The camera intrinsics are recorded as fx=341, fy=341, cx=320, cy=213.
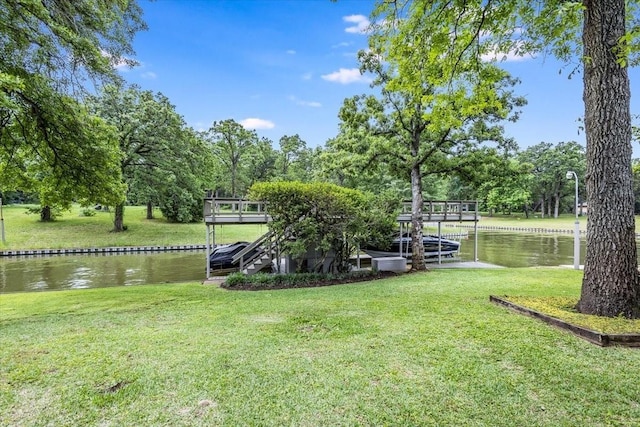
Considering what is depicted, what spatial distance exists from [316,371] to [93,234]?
77.8ft

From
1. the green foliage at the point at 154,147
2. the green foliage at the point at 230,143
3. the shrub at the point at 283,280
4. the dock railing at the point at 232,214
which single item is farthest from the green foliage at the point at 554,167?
the dock railing at the point at 232,214

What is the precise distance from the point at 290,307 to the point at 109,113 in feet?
71.2

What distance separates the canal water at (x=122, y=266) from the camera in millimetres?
11266

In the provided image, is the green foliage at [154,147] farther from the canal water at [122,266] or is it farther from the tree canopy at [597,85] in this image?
the tree canopy at [597,85]

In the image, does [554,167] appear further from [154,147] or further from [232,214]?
[232,214]

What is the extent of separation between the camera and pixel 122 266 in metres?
14.4

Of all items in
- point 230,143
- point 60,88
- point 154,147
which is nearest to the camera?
point 60,88

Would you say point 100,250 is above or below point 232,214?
below

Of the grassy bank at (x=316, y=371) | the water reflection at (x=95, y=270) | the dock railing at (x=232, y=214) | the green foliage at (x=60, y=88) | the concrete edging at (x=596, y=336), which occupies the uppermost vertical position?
the green foliage at (x=60, y=88)

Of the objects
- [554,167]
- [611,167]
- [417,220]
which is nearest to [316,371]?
[611,167]

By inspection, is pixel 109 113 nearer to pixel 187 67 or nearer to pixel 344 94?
pixel 187 67

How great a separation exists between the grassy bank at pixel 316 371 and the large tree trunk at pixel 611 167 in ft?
3.27

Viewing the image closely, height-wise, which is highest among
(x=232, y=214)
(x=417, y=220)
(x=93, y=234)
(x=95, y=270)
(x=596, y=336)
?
(x=232, y=214)

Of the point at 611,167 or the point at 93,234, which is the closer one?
the point at 611,167
